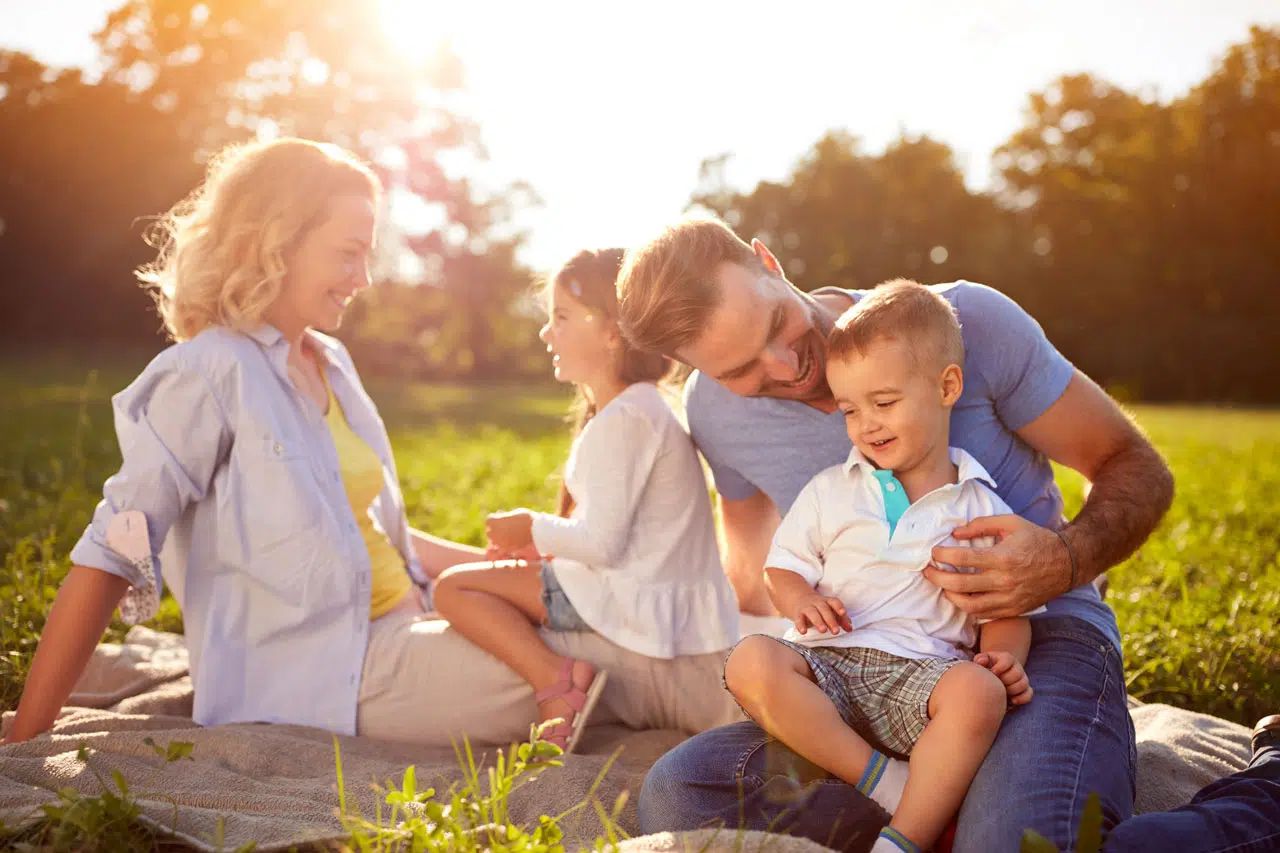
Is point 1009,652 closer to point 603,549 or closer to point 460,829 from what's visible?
point 603,549

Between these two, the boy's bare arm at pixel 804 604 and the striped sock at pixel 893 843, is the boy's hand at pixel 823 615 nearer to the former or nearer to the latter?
the boy's bare arm at pixel 804 604

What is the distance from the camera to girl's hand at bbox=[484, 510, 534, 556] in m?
3.30

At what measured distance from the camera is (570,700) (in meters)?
3.08

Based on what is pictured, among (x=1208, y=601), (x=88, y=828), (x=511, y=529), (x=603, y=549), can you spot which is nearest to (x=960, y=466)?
(x=603, y=549)

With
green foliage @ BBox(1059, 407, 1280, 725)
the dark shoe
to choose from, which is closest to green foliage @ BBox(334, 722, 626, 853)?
the dark shoe

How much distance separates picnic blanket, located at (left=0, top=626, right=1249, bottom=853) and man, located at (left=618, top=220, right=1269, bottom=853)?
1.00 ft

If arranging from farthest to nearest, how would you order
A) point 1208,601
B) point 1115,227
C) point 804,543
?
point 1115,227 → point 1208,601 → point 804,543

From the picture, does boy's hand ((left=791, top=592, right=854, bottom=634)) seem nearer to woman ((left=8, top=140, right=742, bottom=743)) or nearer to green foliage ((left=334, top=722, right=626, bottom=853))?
green foliage ((left=334, top=722, right=626, bottom=853))

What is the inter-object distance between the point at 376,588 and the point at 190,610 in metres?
0.61

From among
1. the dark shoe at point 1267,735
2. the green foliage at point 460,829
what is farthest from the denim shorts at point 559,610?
the dark shoe at point 1267,735

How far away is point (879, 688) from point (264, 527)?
1.89 meters

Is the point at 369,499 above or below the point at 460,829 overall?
above

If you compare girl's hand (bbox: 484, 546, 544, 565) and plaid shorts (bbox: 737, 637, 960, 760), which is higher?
girl's hand (bbox: 484, 546, 544, 565)

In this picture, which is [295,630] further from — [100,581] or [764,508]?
[764,508]
